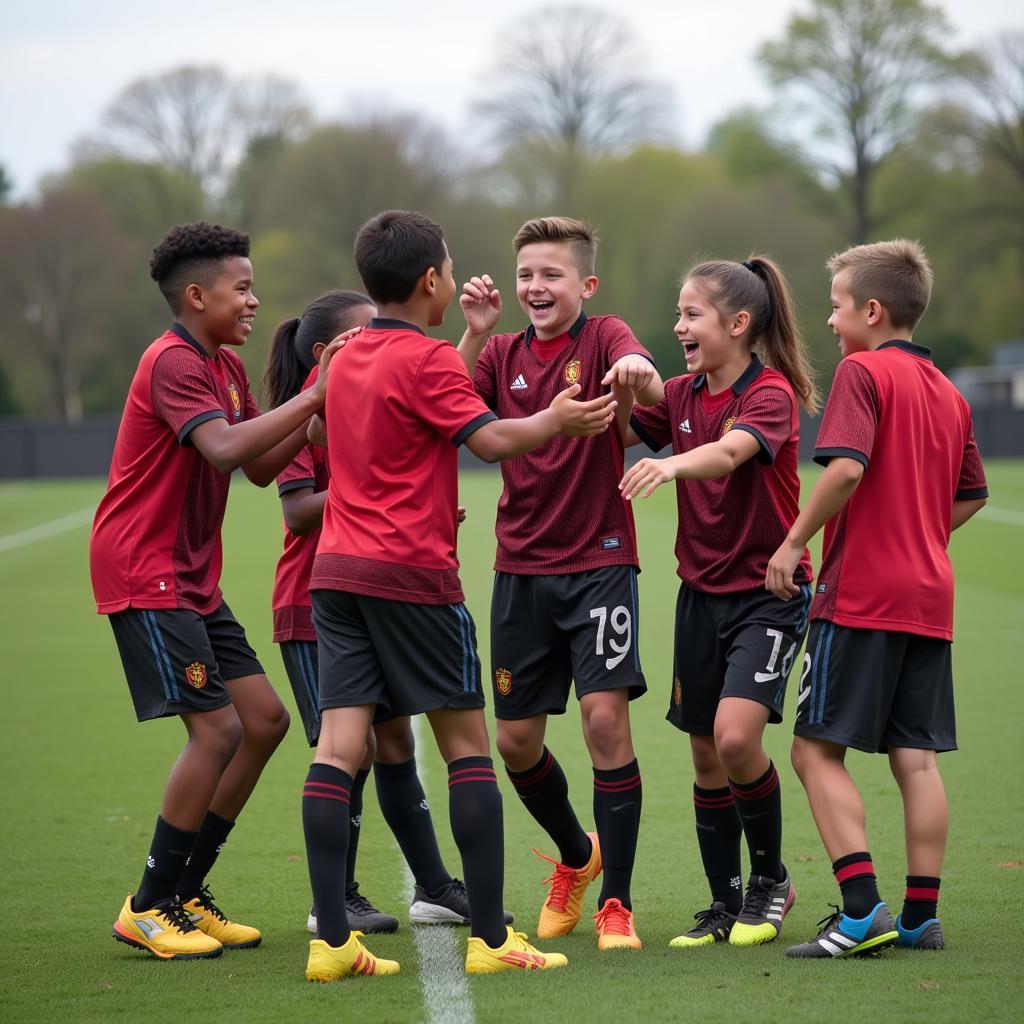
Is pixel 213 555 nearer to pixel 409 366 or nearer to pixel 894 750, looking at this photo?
pixel 409 366

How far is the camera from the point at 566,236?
186 inches

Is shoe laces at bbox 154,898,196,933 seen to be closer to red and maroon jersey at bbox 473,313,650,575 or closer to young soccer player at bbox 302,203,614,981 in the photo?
young soccer player at bbox 302,203,614,981

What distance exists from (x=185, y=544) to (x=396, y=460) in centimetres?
81

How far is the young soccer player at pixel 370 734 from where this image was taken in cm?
481

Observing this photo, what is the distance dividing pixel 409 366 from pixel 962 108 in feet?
146

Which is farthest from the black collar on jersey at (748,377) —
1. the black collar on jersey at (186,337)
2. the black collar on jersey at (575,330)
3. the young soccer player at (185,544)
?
the black collar on jersey at (186,337)

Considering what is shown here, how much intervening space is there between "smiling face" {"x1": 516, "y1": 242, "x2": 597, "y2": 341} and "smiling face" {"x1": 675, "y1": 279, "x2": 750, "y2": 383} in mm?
325

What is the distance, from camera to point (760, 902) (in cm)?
456

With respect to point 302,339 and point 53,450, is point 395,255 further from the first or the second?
point 53,450

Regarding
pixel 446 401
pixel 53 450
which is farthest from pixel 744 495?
pixel 53 450

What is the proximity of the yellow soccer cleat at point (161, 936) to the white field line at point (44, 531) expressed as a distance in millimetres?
18449

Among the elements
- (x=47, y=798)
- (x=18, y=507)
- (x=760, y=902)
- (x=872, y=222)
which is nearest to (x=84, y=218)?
(x=18, y=507)

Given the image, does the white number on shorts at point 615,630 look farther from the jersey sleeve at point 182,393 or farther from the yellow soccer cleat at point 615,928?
the jersey sleeve at point 182,393

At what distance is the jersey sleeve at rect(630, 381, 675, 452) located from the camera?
489 cm
